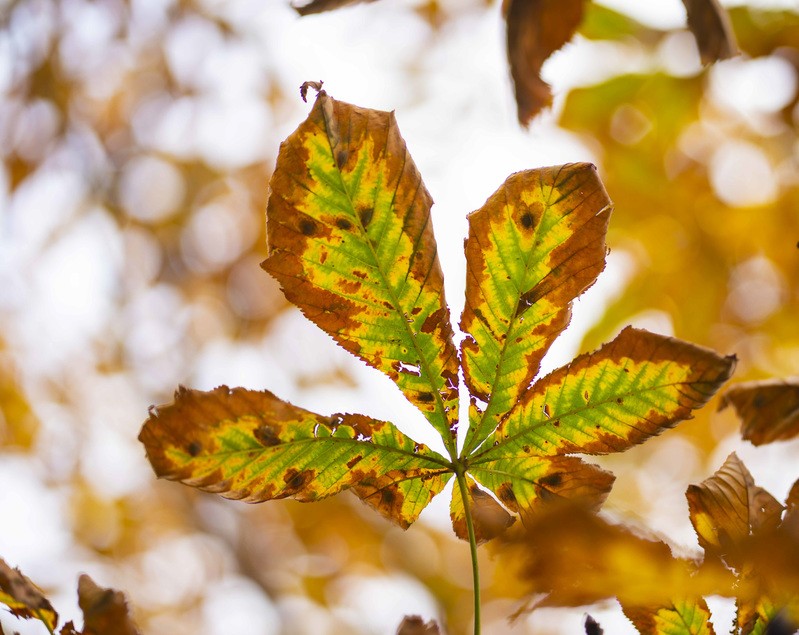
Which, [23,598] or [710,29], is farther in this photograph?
[710,29]

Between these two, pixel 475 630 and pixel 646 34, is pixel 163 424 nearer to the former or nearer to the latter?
pixel 475 630

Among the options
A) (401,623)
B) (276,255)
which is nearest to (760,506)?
(401,623)

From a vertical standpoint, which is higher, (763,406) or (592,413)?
(763,406)

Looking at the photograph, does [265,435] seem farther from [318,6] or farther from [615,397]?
[318,6]

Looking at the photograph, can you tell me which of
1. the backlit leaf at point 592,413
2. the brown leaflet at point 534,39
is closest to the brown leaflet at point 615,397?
the backlit leaf at point 592,413

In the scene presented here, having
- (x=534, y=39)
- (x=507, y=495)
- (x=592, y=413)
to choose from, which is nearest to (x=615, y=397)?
(x=592, y=413)

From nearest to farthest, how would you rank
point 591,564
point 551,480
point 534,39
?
point 591,564 → point 551,480 → point 534,39
